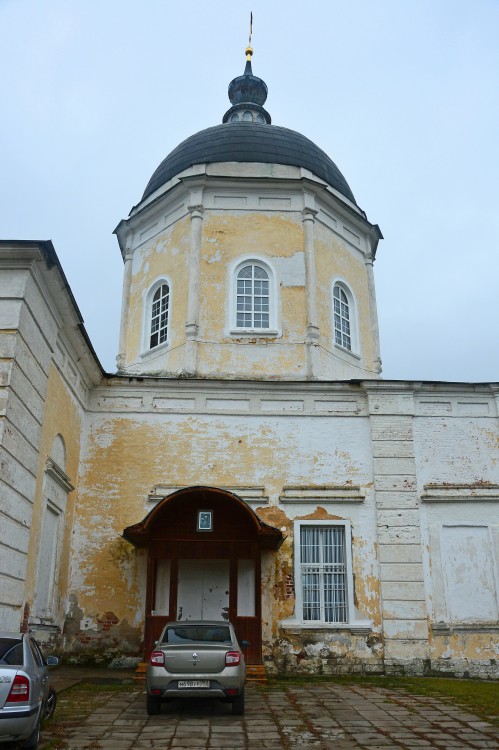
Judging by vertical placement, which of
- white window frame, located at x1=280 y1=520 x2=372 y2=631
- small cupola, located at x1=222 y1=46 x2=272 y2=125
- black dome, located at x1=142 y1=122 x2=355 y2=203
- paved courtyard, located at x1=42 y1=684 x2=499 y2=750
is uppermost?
small cupola, located at x1=222 y1=46 x2=272 y2=125

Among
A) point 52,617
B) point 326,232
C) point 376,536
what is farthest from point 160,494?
point 326,232

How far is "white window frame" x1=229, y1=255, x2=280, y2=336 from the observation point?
15.9 m

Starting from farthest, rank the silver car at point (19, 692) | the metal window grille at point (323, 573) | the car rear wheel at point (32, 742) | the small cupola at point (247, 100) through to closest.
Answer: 1. the small cupola at point (247, 100)
2. the metal window grille at point (323, 573)
3. the car rear wheel at point (32, 742)
4. the silver car at point (19, 692)

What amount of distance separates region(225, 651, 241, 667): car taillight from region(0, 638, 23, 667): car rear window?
9.24ft

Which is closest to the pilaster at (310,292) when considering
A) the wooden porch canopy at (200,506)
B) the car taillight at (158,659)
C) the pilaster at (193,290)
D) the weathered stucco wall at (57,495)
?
the pilaster at (193,290)

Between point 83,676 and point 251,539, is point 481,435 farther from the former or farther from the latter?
point 83,676

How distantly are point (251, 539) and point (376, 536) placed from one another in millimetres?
2662

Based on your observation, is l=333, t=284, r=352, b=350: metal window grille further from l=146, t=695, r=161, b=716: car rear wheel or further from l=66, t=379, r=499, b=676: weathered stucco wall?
l=146, t=695, r=161, b=716: car rear wheel

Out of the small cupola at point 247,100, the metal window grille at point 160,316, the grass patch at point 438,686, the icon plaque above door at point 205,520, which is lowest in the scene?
the grass patch at point 438,686

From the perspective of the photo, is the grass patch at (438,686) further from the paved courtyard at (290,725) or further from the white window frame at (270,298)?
the white window frame at (270,298)

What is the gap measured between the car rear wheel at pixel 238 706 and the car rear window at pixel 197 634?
720 millimetres

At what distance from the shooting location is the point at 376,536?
44.8ft

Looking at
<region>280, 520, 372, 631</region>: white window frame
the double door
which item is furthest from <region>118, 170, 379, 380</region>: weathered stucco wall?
the double door

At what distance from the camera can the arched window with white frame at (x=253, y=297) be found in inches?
638
